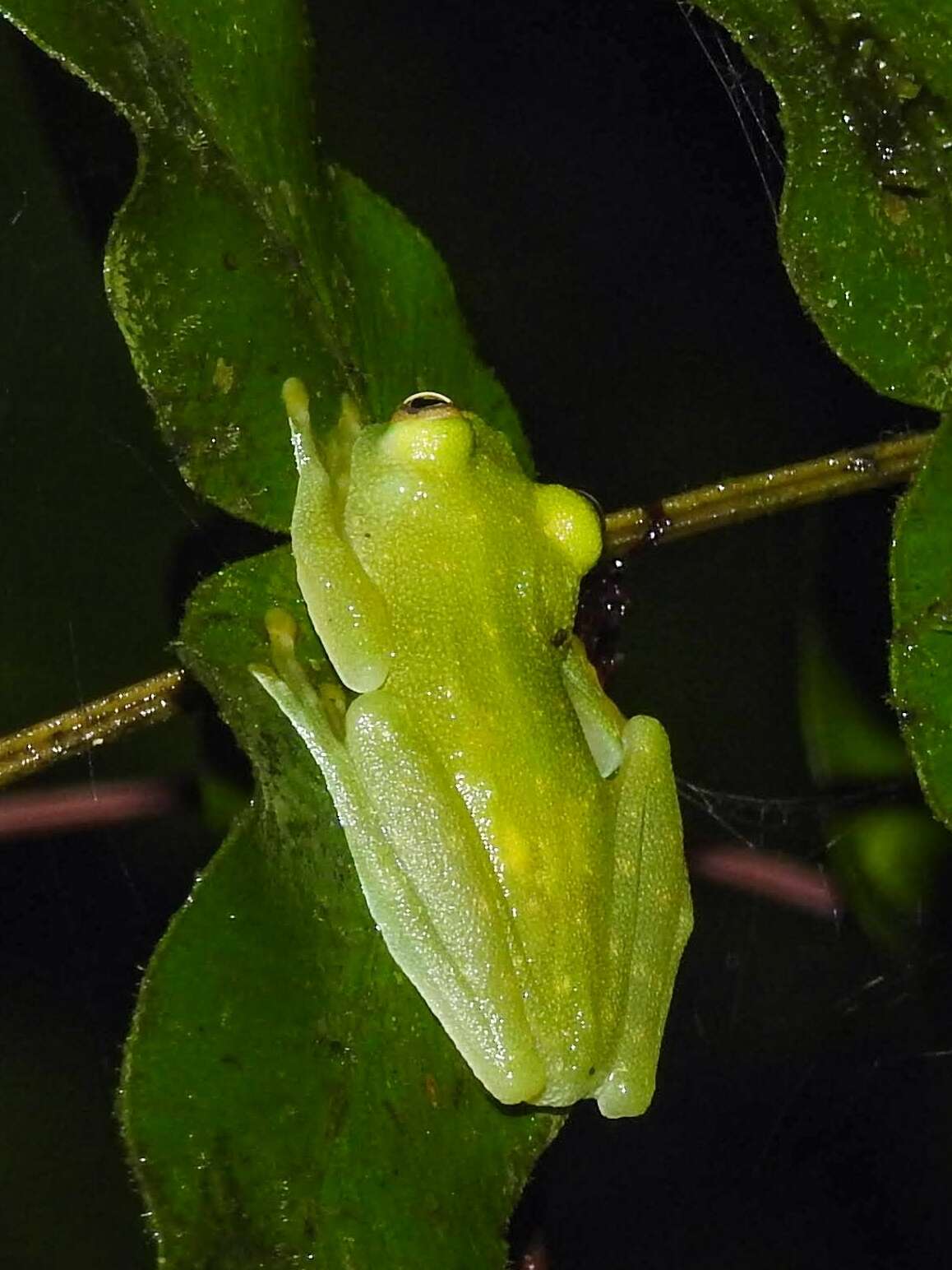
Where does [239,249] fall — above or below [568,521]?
above

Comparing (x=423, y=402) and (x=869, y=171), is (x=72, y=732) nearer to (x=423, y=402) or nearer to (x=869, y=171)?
(x=423, y=402)

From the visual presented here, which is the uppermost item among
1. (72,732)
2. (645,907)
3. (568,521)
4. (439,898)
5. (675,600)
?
(72,732)

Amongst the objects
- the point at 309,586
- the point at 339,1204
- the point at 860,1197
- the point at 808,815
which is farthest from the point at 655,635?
the point at 339,1204

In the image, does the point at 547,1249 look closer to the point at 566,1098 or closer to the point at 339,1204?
the point at 566,1098

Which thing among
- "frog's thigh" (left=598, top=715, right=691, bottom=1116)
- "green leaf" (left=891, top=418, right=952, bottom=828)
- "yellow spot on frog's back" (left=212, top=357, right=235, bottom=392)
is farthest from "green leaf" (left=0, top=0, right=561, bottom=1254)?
"green leaf" (left=891, top=418, right=952, bottom=828)

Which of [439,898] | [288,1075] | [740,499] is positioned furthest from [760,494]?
[288,1075]

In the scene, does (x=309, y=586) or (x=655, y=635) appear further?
(x=655, y=635)
